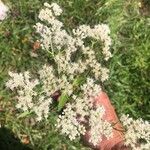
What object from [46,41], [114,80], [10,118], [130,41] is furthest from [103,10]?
[10,118]

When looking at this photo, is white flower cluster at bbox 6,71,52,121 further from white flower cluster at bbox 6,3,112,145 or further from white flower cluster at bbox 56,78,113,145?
white flower cluster at bbox 56,78,113,145

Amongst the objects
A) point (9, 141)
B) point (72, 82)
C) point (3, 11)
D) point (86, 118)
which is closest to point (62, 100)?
point (72, 82)

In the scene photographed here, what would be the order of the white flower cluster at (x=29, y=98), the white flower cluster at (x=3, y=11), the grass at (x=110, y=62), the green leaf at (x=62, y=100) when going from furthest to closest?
the white flower cluster at (x=3, y=11) < the grass at (x=110, y=62) < the green leaf at (x=62, y=100) < the white flower cluster at (x=29, y=98)

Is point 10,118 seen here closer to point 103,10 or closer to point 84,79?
point 84,79

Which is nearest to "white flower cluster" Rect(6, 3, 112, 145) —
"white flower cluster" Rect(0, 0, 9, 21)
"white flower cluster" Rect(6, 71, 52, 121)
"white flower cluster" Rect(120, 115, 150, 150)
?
"white flower cluster" Rect(6, 71, 52, 121)

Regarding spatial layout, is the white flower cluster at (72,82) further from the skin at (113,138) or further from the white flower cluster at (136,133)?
the skin at (113,138)

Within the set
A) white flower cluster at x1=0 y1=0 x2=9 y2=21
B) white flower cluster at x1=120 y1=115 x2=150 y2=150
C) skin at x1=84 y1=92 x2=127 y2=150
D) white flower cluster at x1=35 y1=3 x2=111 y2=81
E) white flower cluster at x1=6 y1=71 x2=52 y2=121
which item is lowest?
white flower cluster at x1=120 y1=115 x2=150 y2=150

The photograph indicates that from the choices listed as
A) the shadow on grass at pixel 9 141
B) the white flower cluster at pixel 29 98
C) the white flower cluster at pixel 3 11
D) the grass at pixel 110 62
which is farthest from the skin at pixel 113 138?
the white flower cluster at pixel 3 11
